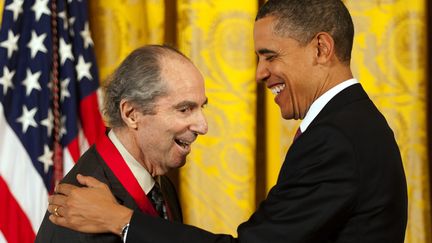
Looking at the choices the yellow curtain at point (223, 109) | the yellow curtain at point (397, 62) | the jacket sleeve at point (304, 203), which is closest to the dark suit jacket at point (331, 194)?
the jacket sleeve at point (304, 203)

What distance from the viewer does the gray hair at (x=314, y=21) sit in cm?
187

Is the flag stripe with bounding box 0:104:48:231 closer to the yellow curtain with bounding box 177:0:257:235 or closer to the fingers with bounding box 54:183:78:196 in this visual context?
the yellow curtain with bounding box 177:0:257:235

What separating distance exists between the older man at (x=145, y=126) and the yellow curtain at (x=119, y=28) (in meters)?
1.11

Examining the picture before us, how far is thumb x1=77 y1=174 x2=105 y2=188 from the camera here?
1.74 meters

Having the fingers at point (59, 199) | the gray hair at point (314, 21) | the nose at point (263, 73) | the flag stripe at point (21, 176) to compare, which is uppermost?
the gray hair at point (314, 21)

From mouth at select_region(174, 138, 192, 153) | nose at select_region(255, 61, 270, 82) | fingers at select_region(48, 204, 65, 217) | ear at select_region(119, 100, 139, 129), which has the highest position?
nose at select_region(255, 61, 270, 82)

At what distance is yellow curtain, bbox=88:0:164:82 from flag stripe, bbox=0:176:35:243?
2.15 ft

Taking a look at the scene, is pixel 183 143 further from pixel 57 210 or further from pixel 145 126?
pixel 57 210

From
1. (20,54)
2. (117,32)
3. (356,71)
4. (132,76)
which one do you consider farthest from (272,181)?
(132,76)

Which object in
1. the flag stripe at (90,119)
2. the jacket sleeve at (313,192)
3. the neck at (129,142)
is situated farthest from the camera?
the flag stripe at (90,119)

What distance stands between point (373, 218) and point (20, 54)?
1.63 metres

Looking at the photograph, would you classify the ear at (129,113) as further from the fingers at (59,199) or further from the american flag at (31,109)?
the american flag at (31,109)

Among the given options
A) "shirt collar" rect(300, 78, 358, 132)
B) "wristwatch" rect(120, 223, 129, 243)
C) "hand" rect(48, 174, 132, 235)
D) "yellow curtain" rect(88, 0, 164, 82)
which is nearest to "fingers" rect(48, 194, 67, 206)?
"hand" rect(48, 174, 132, 235)

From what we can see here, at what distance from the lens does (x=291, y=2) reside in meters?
1.92
